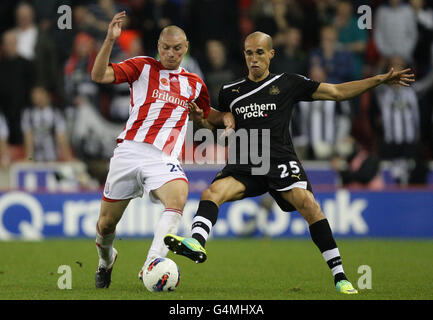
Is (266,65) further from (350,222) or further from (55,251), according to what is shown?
(350,222)

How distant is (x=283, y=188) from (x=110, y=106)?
29.7 feet

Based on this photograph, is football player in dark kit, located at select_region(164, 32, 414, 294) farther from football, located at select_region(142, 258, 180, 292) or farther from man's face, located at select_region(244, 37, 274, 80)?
football, located at select_region(142, 258, 180, 292)

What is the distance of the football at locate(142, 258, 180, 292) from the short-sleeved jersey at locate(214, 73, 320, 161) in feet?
4.62

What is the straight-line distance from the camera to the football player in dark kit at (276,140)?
734 cm

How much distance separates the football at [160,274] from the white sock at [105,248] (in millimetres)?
840

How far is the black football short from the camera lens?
24.3 ft

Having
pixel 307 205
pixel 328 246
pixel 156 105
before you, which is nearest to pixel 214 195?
pixel 307 205

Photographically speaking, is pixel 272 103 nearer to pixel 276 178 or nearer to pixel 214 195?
pixel 276 178

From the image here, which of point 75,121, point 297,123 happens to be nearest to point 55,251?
point 75,121

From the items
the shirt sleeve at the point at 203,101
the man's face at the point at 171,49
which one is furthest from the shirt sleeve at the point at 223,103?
the man's face at the point at 171,49

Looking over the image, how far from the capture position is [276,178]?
7.43 metres

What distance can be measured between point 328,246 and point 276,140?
108 centimetres

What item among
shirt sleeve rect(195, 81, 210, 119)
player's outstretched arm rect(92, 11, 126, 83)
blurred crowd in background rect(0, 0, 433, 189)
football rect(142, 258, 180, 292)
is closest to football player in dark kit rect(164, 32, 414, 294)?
shirt sleeve rect(195, 81, 210, 119)

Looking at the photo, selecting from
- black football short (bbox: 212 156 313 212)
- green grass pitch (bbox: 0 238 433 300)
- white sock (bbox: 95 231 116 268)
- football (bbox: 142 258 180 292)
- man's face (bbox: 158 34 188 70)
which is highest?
man's face (bbox: 158 34 188 70)
